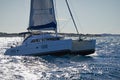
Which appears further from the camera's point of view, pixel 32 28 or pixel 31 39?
pixel 32 28

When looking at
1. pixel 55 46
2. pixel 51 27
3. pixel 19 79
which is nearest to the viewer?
pixel 19 79

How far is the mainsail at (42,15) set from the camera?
35.0 metres

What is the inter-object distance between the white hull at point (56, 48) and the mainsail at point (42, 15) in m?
3.09

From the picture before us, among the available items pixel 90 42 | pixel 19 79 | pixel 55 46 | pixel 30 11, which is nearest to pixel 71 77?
pixel 19 79

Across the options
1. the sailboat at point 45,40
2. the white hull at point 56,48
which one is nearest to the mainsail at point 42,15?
the sailboat at point 45,40

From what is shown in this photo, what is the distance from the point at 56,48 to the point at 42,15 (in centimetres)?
547

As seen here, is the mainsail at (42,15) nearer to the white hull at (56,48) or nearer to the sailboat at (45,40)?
the sailboat at (45,40)

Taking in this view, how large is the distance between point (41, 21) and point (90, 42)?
6.65 metres

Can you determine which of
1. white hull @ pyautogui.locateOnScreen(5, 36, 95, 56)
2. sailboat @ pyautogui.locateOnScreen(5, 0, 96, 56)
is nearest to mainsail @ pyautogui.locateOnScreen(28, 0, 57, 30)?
sailboat @ pyautogui.locateOnScreen(5, 0, 96, 56)

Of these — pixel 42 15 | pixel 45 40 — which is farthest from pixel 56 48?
pixel 42 15

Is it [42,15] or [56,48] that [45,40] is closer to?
[56,48]

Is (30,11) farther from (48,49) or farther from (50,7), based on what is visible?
(48,49)

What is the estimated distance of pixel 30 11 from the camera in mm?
36594

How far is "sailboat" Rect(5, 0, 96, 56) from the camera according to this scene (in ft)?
107
